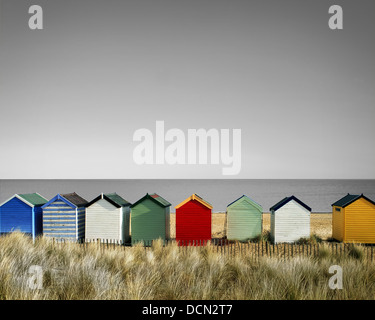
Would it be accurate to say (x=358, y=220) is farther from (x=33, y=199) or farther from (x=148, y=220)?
(x=33, y=199)

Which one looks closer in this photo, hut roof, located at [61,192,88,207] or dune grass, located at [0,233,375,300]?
dune grass, located at [0,233,375,300]

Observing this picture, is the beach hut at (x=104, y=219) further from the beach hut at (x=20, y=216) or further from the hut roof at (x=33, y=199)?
the hut roof at (x=33, y=199)

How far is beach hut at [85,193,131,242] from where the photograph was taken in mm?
13445

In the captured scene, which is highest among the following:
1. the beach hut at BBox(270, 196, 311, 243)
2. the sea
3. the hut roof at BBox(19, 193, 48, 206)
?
the hut roof at BBox(19, 193, 48, 206)

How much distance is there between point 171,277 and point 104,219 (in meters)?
6.51

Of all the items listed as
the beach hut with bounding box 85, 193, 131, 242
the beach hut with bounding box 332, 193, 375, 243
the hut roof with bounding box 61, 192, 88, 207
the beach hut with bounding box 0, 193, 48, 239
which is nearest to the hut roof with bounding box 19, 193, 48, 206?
the beach hut with bounding box 0, 193, 48, 239

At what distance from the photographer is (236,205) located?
1439 cm

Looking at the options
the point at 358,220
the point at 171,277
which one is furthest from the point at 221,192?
the point at 171,277

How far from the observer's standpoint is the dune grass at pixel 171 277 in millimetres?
6512

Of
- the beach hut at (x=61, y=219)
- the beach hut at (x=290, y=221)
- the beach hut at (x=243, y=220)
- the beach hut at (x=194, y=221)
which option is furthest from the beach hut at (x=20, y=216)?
the beach hut at (x=290, y=221)

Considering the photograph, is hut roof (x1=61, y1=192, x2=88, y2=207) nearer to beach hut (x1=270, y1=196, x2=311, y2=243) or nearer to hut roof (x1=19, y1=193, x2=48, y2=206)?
hut roof (x1=19, y1=193, x2=48, y2=206)

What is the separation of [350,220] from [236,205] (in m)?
4.62

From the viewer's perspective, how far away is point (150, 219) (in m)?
13.6

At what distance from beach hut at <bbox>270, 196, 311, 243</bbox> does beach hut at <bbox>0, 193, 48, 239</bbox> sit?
9.31m
